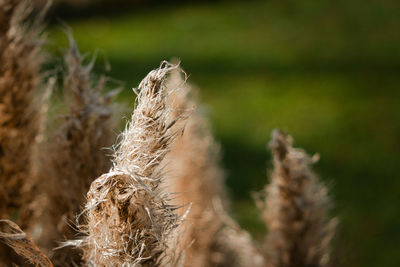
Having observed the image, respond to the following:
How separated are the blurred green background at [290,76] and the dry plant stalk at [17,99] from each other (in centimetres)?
172

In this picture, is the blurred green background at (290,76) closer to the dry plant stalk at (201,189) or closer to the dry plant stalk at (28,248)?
the dry plant stalk at (201,189)

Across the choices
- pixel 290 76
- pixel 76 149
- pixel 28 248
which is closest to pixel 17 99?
pixel 76 149

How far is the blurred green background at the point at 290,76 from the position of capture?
3.45 meters

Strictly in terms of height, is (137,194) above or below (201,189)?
below

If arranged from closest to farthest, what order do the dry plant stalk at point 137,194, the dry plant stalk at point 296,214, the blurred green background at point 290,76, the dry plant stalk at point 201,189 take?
the dry plant stalk at point 137,194
the dry plant stalk at point 296,214
the dry plant stalk at point 201,189
the blurred green background at point 290,76

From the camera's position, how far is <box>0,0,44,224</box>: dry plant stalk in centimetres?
77

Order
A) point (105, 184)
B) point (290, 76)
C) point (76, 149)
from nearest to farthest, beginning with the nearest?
point (105, 184)
point (76, 149)
point (290, 76)

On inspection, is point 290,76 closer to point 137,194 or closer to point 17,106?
point 17,106

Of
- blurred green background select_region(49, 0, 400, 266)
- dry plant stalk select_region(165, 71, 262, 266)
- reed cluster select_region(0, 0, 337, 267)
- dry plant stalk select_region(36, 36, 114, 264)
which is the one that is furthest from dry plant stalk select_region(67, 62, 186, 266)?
blurred green background select_region(49, 0, 400, 266)

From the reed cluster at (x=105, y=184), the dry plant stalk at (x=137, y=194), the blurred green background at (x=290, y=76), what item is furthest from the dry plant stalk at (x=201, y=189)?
the blurred green background at (x=290, y=76)

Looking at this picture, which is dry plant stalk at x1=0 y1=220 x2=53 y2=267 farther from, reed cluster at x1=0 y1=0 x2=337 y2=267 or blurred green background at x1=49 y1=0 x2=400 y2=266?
blurred green background at x1=49 y1=0 x2=400 y2=266

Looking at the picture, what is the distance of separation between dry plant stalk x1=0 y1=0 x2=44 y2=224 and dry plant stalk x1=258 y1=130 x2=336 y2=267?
47 cm

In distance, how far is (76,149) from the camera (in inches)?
29.5

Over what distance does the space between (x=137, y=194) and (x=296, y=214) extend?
0.46m
